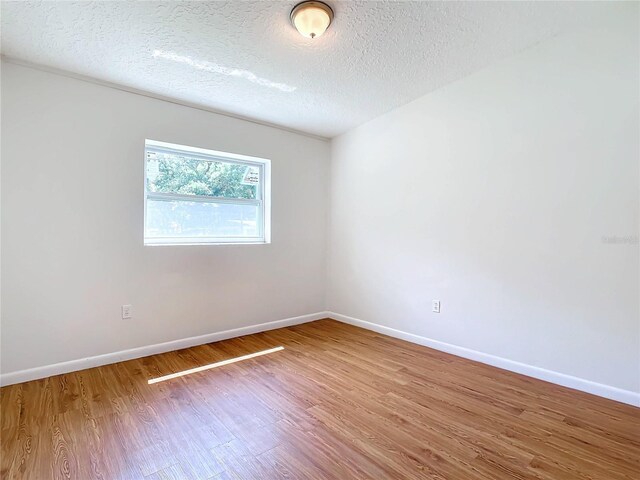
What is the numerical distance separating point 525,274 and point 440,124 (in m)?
1.58

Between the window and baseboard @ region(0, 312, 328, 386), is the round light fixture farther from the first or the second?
baseboard @ region(0, 312, 328, 386)

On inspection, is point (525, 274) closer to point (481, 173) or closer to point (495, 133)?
point (481, 173)

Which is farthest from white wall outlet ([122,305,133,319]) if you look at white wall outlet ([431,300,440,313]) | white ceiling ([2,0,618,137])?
white wall outlet ([431,300,440,313])

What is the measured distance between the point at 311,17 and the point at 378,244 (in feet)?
7.74

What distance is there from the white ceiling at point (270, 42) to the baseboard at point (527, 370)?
2.49m

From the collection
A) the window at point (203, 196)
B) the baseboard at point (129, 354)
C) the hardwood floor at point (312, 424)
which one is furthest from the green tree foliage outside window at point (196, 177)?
the hardwood floor at point (312, 424)

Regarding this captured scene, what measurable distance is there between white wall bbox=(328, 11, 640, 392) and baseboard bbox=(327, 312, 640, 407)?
0.04m

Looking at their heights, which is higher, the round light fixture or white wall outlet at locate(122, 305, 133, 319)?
the round light fixture

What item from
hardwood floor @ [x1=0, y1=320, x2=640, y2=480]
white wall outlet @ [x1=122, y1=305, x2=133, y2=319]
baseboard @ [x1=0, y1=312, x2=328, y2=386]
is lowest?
hardwood floor @ [x1=0, y1=320, x2=640, y2=480]

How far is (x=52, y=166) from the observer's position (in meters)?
2.50

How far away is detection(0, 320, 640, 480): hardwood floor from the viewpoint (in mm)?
1527

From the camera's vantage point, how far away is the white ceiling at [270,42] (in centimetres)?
198

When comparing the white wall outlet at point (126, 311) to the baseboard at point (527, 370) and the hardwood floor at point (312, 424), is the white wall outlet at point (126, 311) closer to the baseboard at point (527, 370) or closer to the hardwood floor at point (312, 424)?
the hardwood floor at point (312, 424)

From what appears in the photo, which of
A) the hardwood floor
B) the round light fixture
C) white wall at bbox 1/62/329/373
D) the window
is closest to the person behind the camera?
the hardwood floor
